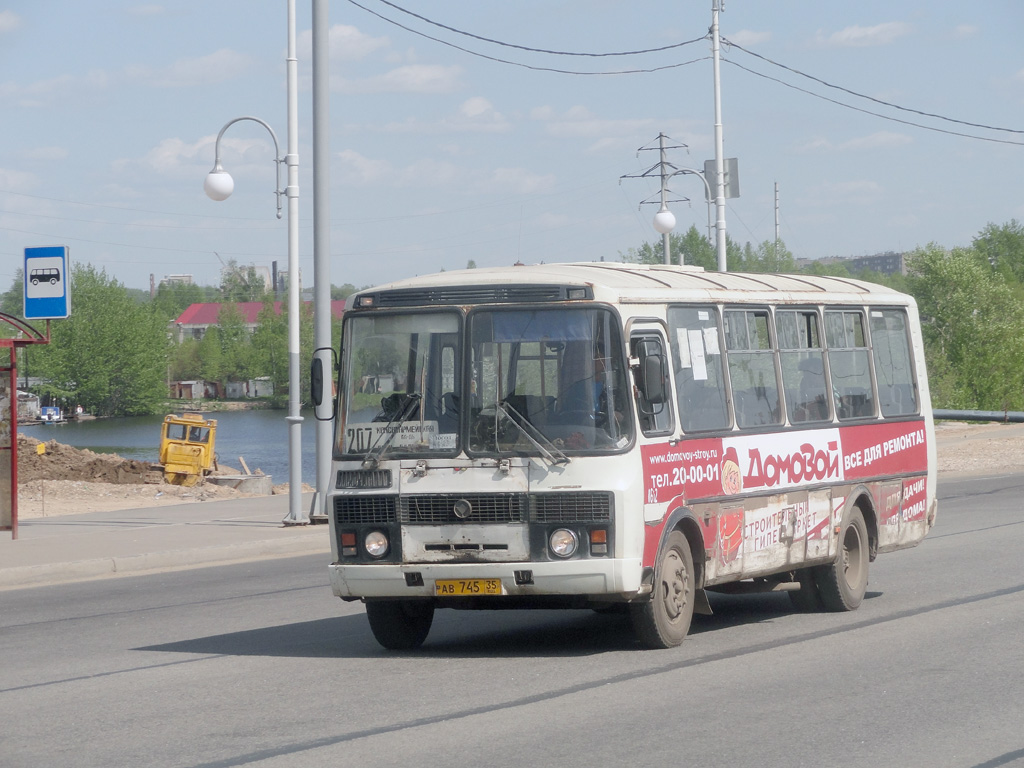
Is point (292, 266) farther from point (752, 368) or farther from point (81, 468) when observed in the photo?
point (81, 468)

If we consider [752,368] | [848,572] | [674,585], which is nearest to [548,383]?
[674,585]

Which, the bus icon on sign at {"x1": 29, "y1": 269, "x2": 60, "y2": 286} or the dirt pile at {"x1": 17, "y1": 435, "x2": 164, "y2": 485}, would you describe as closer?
the bus icon on sign at {"x1": 29, "y1": 269, "x2": 60, "y2": 286}

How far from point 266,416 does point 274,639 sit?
108 metres

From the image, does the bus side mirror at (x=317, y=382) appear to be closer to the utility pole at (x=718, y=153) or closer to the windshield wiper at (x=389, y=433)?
the windshield wiper at (x=389, y=433)

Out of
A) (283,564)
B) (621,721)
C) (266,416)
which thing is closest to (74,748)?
(621,721)

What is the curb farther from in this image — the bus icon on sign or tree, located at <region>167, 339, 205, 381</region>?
tree, located at <region>167, 339, 205, 381</region>

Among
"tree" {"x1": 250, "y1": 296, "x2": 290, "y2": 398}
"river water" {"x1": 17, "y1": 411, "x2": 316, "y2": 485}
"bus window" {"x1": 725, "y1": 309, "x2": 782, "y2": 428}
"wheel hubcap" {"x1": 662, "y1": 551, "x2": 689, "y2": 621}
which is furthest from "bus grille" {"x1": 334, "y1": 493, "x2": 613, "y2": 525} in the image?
"tree" {"x1": 250, "y1": 296, "x2": 290, "y2": 398}

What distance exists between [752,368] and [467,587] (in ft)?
10.5

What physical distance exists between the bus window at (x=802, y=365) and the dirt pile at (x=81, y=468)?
119 ft

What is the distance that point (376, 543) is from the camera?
9375 mm

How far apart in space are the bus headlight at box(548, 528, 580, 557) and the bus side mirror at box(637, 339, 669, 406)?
41.4 inches

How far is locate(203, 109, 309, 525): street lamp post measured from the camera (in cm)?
2016

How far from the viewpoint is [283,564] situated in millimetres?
16859

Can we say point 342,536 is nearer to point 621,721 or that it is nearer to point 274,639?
point 274,639
